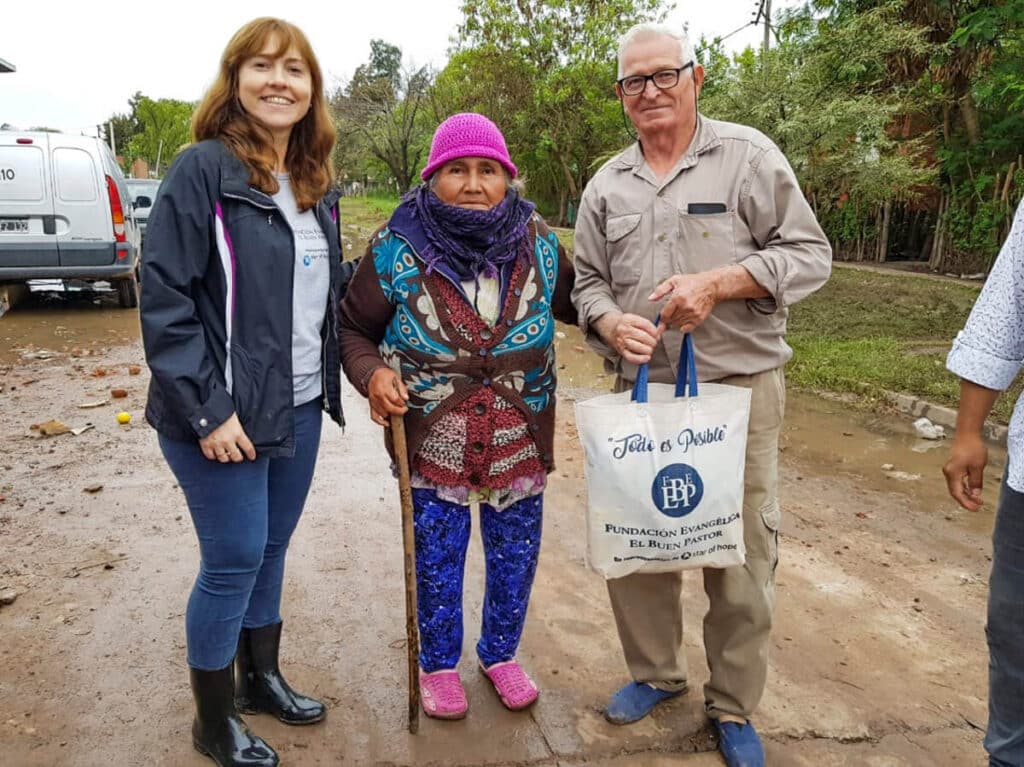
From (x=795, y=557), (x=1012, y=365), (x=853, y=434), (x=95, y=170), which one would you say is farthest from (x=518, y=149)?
(x=1012, y=365)

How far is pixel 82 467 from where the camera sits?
4.92 meters

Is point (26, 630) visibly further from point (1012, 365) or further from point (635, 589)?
point (1012, 365)

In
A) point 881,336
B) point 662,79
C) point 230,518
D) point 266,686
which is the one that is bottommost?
point 266,686

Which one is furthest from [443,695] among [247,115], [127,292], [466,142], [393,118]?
[393,118]

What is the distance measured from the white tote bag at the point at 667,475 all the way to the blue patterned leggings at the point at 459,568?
39 cm

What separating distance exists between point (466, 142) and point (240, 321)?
80cm

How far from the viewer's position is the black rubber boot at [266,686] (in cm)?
262

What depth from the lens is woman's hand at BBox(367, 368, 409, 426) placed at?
94.5 inches

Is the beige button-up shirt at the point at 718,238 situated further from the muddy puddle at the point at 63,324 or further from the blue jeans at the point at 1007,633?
the muddy puddle at the point at 63,324

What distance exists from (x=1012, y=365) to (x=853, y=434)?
4445 millimetres

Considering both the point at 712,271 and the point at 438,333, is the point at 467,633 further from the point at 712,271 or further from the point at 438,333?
the point at 712,271

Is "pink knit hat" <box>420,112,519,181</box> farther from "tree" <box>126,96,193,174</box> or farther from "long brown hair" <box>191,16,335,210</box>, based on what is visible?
"tree" <box>126,96,193,174</box>

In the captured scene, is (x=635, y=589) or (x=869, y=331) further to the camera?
(x=869, y=331)

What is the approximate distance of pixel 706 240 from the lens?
2.39m
